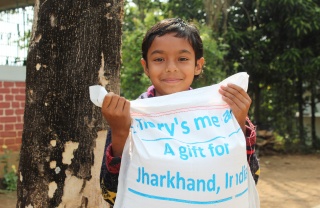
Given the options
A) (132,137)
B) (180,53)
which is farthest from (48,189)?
(180,53)

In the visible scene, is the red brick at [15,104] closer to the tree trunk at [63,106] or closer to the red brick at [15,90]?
the red brick at [15,90]

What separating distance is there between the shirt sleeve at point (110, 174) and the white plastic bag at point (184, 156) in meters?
0.04

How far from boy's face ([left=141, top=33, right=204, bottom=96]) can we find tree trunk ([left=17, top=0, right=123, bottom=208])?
1.53 feet

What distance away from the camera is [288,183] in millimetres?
6777

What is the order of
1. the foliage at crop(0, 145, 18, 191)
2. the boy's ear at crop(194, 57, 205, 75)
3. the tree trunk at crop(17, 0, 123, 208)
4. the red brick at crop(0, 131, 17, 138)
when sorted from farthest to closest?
the red brick at crop(0, 131, 17, 138) < the foliage at crop(0, 145, 18, 191) < the tree trunk at crop(17, 0, 123, 208) < the boy's ear at crop(194, 57, 205, 75)

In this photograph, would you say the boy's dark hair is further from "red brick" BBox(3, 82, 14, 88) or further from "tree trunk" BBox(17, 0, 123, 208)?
"red brick" BBox(3, 82, 14, 88)

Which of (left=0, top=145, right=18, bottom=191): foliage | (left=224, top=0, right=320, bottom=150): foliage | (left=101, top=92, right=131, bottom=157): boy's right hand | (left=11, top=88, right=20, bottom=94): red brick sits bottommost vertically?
(left=0, top=145, right=18, bottom=191): foliage

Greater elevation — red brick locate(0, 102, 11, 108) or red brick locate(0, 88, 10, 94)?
red brick locate(0, 88, 10, 94)

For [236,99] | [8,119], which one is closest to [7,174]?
[8,119]

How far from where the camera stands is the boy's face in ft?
4.57

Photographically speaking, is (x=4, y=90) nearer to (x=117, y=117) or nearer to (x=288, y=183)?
(x=288, y=183)

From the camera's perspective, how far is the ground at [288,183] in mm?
5309

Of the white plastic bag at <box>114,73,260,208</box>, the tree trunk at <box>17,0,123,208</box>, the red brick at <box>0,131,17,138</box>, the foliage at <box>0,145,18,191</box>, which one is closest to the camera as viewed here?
the white plastic bag at <box>114,73,260,208</box>

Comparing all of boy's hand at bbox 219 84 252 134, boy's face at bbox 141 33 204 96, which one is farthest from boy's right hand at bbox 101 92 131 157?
boy's hand at bbox 219 84 252 134
